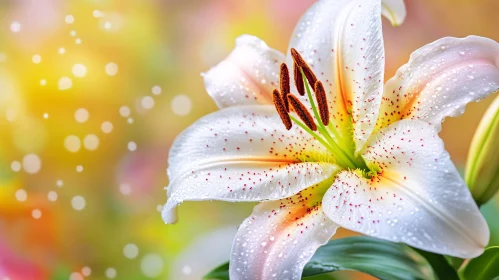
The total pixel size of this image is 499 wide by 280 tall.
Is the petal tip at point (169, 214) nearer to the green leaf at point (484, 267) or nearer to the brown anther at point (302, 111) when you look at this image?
the brown anther at point (302, 111)

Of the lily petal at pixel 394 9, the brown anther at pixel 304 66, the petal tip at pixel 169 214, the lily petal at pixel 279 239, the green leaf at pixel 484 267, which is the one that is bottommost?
the green leaf at pixel 484 267

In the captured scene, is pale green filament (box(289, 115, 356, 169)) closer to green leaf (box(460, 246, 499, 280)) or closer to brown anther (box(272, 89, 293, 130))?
brown anther (box(272, 89, 293, 130))

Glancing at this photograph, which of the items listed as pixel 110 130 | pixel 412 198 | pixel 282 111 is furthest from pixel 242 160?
pixel 110 130

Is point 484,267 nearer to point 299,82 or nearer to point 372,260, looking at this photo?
point 372,260

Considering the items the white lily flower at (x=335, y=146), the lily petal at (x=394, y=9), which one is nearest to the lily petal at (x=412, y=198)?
the white lily flower at (x=335, y=146)

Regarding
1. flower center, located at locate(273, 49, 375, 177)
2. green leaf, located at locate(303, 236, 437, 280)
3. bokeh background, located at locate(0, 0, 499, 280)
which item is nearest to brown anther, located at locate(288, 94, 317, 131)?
flower center, located at locate(273, 49, 375, 177)

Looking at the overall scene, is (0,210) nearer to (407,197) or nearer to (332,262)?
(332,262)
